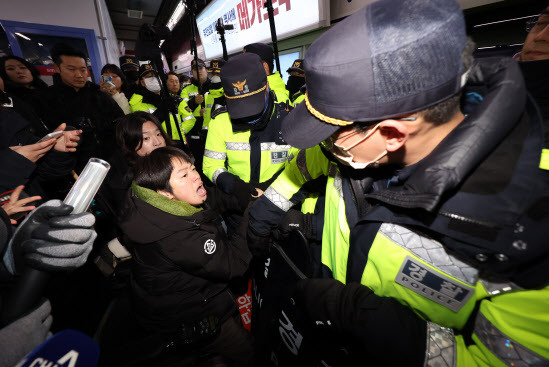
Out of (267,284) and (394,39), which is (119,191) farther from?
(394,39)

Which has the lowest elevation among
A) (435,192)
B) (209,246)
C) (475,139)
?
(209,246)

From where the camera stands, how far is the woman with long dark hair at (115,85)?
4.15 meters

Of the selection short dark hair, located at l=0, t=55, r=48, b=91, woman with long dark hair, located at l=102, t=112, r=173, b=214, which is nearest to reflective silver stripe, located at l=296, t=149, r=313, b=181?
woman with long dark hair, located at l=102, t=112, r=173, b=214

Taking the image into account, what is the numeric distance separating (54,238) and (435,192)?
1247mm

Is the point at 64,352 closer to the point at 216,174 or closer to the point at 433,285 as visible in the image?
the point at 433,285

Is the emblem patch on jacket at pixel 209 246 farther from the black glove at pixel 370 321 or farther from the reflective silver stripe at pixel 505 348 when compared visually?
the reflective silver stripe at pixel 505 348

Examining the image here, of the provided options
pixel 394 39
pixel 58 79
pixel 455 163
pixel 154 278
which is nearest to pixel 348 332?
pixel 455 163

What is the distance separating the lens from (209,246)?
4.66 feet

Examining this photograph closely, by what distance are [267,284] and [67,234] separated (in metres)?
0.99

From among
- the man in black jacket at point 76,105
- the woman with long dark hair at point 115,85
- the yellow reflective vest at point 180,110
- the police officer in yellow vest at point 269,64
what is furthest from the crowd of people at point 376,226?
the woman with long dark hair at point 115,85

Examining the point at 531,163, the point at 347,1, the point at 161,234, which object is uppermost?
the point at 347,1

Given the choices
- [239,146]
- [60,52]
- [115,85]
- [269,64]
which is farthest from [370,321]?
[115,85]

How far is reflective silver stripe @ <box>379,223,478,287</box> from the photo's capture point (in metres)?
0.69

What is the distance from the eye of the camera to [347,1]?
334cm
